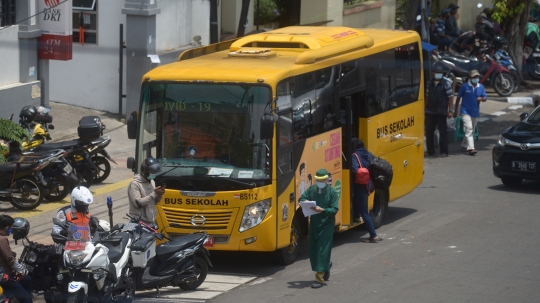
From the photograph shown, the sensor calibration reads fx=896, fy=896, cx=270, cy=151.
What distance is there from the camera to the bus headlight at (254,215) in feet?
35.8

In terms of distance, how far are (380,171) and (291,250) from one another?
7.00 feet

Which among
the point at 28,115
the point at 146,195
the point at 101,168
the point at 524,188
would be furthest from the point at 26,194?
the point at 524,188

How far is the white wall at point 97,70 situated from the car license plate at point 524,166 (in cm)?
916

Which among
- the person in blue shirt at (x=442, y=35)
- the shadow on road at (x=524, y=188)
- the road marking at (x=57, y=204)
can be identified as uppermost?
the person in blue shirt at (x=442, y=35)

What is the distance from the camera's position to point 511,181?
1667 cm

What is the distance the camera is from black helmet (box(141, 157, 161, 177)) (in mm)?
10586

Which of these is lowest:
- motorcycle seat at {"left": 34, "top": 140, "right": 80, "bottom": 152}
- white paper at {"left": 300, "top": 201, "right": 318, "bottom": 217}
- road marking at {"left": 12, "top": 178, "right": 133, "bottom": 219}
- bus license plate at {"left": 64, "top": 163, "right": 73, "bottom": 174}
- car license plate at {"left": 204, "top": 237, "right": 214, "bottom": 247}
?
road marking at {"left": 12, "top": 178, "right": 133, "bottom": 219}

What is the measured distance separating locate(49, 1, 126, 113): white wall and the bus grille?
32.1 feet

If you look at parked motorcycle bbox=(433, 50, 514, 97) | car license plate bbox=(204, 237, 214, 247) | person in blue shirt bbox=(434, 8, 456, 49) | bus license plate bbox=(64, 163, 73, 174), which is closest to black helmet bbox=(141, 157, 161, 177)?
car license plate bbox=(204, 237, 214, 247)

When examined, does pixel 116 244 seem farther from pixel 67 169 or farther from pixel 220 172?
pixel 67 169

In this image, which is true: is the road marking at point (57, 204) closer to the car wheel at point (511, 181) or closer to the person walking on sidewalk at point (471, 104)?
the car wheel at point (511, 181)

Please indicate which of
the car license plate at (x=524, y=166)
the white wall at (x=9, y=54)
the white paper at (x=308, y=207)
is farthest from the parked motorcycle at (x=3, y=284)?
the car license plate at (x=524, y=166)

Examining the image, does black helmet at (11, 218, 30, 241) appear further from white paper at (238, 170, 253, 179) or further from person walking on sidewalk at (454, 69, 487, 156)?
person walking on sidewalk at (454, 69, 487, 156)

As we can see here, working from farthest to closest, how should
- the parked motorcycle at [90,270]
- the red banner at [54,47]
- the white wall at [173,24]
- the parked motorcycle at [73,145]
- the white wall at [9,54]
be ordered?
the white wall at [173,24] < the red banner at [54,47] < the white wall at [9,54] < the parked motorcycle at [73,145] < the parked motorcycle at [90,270]
